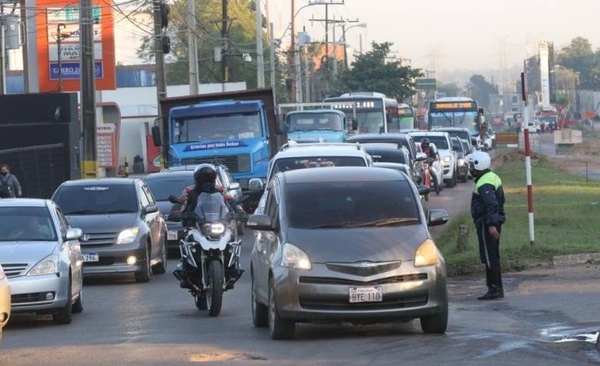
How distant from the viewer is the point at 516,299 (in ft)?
55.1

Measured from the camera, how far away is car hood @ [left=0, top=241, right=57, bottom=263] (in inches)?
614

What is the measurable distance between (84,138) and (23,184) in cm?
→ 877

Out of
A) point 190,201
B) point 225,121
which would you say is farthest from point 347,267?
point 225,121

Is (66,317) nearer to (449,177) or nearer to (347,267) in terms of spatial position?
(347,267)

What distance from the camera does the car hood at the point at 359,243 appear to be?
12.9 meters

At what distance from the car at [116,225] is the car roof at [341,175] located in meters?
6.75

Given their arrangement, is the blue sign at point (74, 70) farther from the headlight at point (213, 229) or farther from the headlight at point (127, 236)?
the headlight at point (213, 229)

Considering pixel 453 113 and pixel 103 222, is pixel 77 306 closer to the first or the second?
pixel 103 222

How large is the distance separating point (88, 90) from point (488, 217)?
20013 mm

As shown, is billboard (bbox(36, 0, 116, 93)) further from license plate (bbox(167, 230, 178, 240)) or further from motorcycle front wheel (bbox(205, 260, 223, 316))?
motorcycle front wheel (bbox(205, 260, 223, 316))

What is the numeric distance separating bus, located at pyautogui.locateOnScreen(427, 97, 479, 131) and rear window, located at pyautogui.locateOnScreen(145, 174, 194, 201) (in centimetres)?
4536

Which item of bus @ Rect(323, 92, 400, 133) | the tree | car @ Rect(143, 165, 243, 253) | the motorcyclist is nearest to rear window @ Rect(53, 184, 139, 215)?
car @ Rect(143, 165, 243, 253)

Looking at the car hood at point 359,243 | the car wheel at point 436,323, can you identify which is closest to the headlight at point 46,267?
the car hood at point 359,243

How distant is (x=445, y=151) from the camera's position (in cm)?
5031
